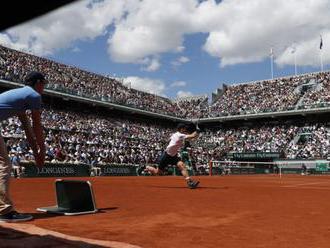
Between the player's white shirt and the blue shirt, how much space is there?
833cm

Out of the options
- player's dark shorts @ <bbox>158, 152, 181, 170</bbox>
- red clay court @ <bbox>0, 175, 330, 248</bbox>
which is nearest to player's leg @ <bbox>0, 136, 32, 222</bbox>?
red clay court @ <bbox>0, 175, 330, 248</bbox>

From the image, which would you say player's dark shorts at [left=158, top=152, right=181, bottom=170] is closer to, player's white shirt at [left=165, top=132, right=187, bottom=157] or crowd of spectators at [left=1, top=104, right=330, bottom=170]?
player's white shirt at [left=165, top=132, right=187, bottom=157]

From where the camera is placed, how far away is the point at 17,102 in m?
6.64

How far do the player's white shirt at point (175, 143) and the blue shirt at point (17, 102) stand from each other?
833 cm

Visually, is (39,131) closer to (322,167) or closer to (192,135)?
(192,135)

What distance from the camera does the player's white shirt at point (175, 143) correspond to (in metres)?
14.8

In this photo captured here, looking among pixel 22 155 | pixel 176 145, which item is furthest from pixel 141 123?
pixel 176 145

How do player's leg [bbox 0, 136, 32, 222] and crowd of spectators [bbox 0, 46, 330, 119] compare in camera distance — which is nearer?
player's leg [bbox 0, 136, 32, 222]

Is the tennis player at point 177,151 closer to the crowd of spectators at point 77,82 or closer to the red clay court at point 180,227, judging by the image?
the red clay court at point 180,227

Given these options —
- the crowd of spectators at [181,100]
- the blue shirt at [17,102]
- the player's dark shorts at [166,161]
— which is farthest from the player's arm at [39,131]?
the crowd of spectators at [181,100]

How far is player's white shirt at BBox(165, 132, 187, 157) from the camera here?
48.5 ft

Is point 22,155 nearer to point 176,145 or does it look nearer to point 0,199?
point 176,145

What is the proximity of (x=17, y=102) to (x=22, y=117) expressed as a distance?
310mm

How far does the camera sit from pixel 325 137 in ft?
177
